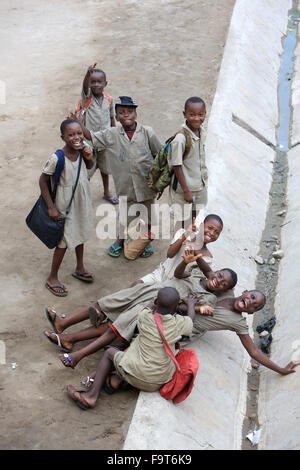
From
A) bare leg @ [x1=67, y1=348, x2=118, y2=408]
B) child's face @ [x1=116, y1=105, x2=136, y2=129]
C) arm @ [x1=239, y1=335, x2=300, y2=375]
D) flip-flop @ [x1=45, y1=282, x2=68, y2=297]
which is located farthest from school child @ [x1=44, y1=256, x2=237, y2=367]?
child's face @ [x1=116, y1=105, x2=136, y2=129]

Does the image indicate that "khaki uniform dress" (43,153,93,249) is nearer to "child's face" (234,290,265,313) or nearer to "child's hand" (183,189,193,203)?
"child's hand" (183,189,193,203)

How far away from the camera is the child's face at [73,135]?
198 inches

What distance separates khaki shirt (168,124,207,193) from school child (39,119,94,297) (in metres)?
0.75

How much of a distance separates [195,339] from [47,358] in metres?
1.23

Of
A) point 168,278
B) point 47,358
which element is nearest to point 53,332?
point 47,358

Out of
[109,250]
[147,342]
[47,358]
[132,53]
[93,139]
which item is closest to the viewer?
[147,342]

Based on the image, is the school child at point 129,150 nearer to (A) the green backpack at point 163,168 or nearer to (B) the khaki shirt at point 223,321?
(A) the green backpack at point 163,168

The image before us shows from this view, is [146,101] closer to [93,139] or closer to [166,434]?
[93,139]

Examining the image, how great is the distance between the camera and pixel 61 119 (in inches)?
333

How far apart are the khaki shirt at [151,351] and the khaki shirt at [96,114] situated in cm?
292

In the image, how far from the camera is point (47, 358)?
483cm

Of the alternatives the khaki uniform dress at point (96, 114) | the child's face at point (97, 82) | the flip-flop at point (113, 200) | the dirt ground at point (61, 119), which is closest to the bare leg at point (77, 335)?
the dirt ground at point (61, 119)

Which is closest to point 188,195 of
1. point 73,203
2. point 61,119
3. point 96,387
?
point 73,203

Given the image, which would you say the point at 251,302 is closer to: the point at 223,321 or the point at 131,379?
the point at 223,321
